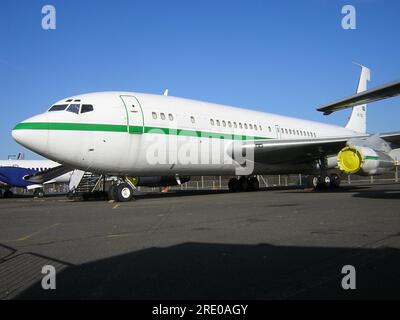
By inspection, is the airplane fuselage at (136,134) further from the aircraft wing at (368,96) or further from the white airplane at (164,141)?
the aircraft wing at (368,96)

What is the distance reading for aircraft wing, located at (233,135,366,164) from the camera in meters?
20.0

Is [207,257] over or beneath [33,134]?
beneath

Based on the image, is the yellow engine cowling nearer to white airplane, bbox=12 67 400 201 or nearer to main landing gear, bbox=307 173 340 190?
white airplane, bbox=12 67 400 201

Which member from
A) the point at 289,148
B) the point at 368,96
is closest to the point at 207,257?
the point at 368,96

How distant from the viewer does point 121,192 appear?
16484 millimetres

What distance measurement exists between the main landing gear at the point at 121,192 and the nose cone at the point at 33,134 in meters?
3.16

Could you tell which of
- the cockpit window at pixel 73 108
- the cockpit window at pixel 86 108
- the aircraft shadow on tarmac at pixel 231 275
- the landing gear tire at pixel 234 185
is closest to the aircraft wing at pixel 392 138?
A: the landing gear tire at pixel 234 185

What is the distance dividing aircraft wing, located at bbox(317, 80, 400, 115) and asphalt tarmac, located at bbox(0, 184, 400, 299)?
234 centimetres

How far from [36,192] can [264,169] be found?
1976 cm

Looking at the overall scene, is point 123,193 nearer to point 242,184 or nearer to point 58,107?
point 58,107

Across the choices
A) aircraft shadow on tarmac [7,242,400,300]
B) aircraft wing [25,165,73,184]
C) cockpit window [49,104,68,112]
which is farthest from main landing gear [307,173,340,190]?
aircraft shadow on tarmac [7,242,400,300]

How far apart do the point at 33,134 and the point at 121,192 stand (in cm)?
383

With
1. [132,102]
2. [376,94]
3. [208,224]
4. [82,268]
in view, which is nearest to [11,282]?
[82,268]

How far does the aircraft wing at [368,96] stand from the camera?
848cm
